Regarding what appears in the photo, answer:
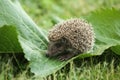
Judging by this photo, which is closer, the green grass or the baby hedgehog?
the green grass

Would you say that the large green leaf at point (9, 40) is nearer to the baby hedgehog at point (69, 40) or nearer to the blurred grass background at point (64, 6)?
the baby hedgehog at point (69, 40)

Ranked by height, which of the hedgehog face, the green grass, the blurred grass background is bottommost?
the green grass

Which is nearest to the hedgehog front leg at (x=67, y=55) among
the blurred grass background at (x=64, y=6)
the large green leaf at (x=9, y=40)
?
the large green leaf at (x=9, y=40)

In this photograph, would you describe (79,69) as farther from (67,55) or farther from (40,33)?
(40,33)

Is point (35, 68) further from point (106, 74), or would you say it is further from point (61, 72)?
point (106, 74)

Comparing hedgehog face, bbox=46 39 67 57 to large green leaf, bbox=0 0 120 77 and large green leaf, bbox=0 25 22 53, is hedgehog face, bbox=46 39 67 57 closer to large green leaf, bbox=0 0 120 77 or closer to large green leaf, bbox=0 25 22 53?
large green leaf, bbox=0 0 120 77

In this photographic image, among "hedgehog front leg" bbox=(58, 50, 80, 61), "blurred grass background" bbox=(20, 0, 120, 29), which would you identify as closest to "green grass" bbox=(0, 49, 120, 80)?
"hedgehog front leg" bbox=(58, 50, 80, 61)

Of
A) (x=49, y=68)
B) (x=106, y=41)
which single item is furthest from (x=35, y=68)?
(x=106, y=41)
